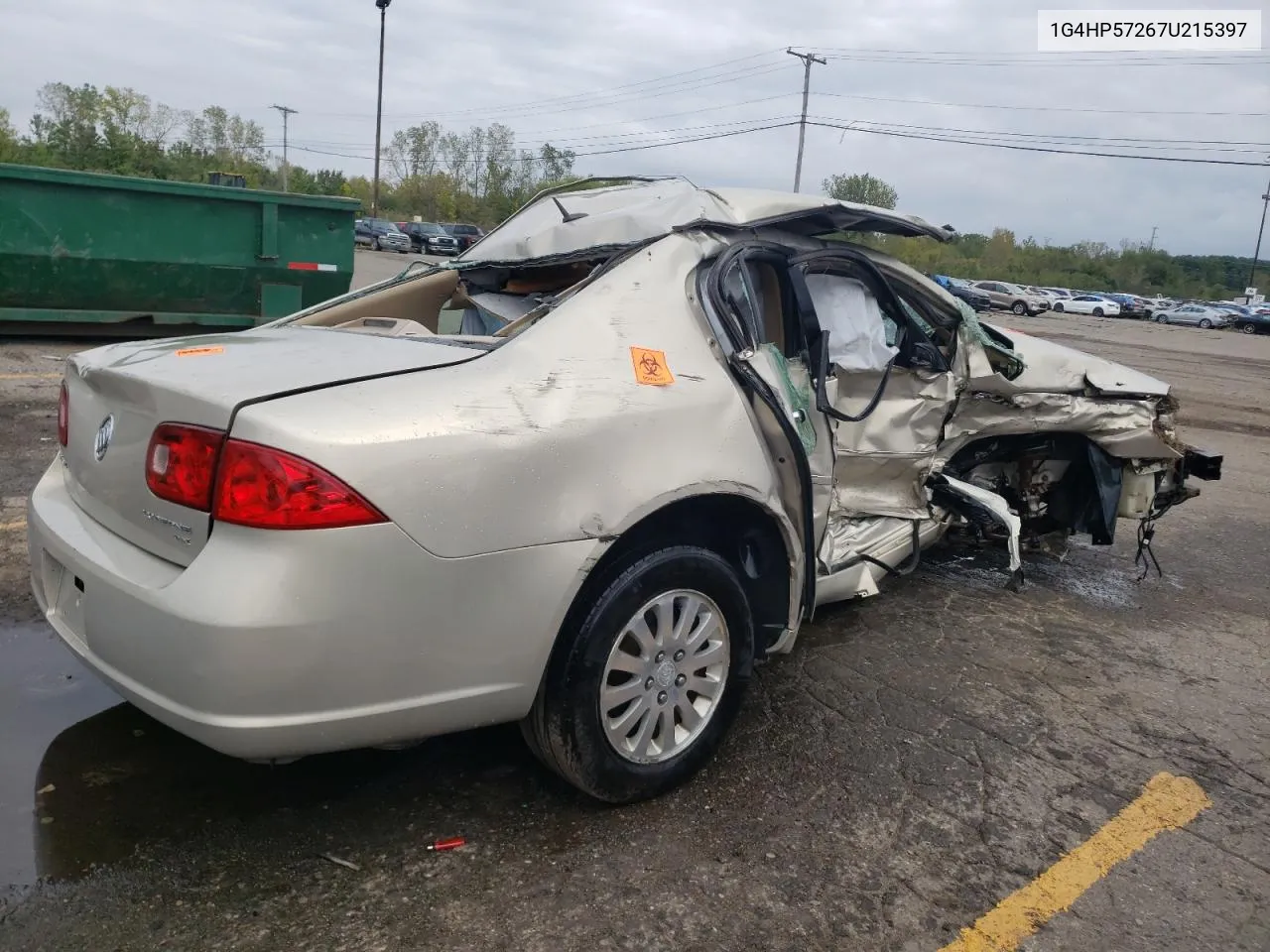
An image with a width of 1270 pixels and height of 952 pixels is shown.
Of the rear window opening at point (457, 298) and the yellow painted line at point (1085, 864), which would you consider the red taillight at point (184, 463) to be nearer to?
the rear window opening at point (457, 298)

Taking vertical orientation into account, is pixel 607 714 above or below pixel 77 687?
above

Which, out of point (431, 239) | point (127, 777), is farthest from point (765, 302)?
point (431, 239)

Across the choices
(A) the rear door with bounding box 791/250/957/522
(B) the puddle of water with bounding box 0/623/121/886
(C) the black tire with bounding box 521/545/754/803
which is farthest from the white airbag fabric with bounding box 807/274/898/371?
(B) the puddle of water with bounding box 0/623/121/886

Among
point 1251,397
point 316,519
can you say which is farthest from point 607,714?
point 1251,397

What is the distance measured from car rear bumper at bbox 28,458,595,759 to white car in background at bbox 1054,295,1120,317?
186 ft

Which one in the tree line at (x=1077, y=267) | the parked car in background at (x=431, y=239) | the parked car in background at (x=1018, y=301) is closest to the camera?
the parked car in background at (x=431, y=239)

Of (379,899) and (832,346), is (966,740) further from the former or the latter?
(379,899)

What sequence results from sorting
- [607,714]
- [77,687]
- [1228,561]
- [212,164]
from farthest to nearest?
[212,164] < [1228,561] < [77,687] < [607,714]

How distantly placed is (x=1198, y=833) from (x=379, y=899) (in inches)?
93.2

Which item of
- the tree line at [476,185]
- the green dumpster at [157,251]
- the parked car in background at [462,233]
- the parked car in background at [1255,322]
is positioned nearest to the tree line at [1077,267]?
the tree line at [476,185]

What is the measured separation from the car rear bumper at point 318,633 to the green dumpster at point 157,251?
8.79 m

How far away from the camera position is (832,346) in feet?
12.9

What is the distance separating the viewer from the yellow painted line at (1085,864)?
8.24 feet

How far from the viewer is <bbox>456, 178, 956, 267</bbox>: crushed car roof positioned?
11.8ft
